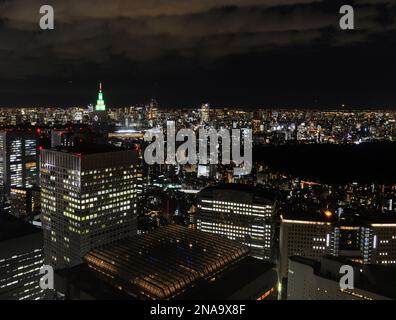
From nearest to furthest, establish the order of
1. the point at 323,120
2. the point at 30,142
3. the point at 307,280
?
1. the point at 307,280
2. the point at 30,142
3. the point at 323,120

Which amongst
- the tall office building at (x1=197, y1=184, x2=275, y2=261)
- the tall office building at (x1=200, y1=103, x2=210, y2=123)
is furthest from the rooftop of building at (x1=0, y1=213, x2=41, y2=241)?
the tall office building at (x1=200, y1=103, x2=210, y2=123)

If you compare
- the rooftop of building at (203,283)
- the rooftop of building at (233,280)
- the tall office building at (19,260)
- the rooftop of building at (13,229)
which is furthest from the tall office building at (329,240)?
the rooftop of building at (13,229)

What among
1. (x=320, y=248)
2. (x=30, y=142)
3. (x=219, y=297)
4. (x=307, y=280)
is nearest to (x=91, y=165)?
(x=219, y=297)

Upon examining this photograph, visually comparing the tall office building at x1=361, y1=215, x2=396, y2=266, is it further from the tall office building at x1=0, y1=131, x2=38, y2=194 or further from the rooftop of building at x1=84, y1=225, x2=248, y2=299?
the tall office building at x1=0, y1=131, x2=38, y2=194

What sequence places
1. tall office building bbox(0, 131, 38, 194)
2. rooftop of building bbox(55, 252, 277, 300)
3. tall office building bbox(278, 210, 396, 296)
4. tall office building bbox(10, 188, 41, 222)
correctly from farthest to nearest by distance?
tall office building bbox(0, 131, 38, 194) → tall office building bbox(10, 188, 41, 222) → tall office building bbox(278, 210, 396, 296) → rooftop of building bbox(55, 252, 277, 300)

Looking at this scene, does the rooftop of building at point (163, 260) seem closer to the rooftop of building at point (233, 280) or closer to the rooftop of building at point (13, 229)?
the rooftop of building at point (233, 280)

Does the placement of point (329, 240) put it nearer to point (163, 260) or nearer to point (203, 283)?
point (203, 283)
